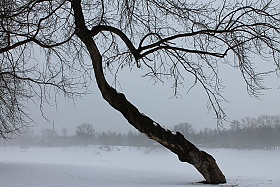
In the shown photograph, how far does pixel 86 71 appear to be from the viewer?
310 inches

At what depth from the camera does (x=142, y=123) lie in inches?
266

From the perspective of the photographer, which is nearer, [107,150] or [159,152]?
[159,152]

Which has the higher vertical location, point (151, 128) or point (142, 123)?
point (142, 123)

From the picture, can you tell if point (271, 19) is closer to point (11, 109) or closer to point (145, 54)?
point (145, 54)

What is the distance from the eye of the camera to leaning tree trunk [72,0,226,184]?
6.75m

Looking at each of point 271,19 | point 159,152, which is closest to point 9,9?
point 271,19

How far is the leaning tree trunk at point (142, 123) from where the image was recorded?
22.1ft

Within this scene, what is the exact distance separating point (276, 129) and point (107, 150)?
29.5 metres

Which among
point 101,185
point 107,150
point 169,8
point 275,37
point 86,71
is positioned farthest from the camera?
point 107,150

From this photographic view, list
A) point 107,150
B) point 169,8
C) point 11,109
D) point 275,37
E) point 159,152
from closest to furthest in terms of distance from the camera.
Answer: point 275,37 → point 169,8 → point 11,109 → point 159,152 → point 107,150

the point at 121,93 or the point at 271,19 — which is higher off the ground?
the point at 271,19

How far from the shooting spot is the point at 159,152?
44656 mm

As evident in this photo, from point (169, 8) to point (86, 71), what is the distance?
8.94 feet

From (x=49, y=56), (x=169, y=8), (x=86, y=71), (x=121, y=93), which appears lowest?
(x=121, y=93)
